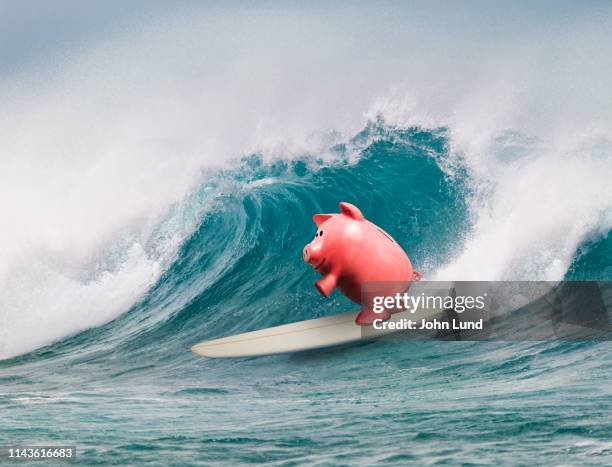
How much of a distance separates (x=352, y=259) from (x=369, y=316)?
0.57 meters

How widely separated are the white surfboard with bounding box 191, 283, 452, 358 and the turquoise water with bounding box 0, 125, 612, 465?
0.26 m

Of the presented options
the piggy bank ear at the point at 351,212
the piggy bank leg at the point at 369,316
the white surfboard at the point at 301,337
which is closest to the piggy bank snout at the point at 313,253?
the piggy bank ear at the point at 351,212

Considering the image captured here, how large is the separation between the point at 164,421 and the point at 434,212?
20.5 ft

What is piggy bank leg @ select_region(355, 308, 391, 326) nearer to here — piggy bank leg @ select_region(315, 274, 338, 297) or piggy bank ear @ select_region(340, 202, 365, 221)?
piggy bank leg @ select_region(315, 274, 338, 297)

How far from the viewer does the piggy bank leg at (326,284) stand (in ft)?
22.1

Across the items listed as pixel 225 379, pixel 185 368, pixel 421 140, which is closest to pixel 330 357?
pixel 225 379

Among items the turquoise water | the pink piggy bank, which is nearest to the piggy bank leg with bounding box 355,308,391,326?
the pink piggy bank

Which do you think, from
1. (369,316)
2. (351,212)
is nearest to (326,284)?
(369,316)

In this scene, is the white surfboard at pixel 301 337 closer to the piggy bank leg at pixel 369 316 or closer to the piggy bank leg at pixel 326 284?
the piggy bank leg at pixel 369 316

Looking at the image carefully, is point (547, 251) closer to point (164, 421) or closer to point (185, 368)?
point (185, 368)

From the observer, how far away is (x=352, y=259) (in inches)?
268

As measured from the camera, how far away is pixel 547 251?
1013cm

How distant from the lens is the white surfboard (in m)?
7.38

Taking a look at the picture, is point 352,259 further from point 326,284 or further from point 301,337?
point 301,337
